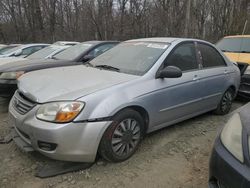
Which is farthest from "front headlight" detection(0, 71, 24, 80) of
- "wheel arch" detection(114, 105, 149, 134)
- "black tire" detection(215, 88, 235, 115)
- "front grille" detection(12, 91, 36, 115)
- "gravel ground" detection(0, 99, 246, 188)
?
"black tire" detection(215, 88, 235, 115)

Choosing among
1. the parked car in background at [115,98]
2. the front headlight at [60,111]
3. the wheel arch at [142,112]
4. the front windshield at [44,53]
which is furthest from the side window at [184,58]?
the front windshield at [44,53]

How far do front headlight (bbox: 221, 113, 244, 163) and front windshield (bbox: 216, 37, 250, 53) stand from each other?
4970mm

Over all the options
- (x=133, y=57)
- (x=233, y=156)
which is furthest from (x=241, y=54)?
(x=233, y=156)

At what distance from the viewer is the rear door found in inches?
166

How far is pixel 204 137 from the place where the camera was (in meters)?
3.94

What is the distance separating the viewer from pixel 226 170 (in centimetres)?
193

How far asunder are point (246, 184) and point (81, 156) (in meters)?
1.63

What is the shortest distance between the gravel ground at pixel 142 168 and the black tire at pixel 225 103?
1.08 metres

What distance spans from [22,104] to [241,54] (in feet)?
17.6

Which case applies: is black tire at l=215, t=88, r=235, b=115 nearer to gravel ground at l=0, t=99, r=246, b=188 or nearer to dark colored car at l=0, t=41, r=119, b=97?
gravel ground at l=0, t=99, r=246, b=188

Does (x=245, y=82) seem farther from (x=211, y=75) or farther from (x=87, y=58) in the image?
(x=87, y=58)

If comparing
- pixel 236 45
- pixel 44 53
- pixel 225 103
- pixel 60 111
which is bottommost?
pixel 225 103

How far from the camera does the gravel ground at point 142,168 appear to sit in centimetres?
276

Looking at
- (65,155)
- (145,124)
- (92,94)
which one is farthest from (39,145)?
(145,124)
